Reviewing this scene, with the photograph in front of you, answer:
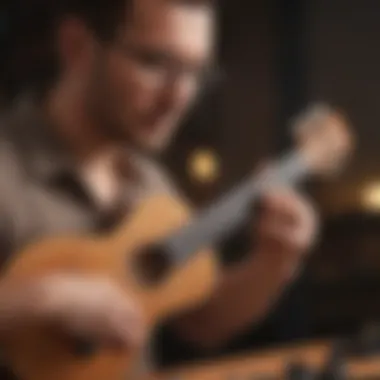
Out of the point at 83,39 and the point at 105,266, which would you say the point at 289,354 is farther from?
the point at 83,39

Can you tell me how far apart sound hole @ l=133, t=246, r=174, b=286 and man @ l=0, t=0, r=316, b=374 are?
0.11ft

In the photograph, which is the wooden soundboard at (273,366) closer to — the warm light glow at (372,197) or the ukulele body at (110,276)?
the ukulele body at (110,276)

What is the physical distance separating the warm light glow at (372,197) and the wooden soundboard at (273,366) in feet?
0.65

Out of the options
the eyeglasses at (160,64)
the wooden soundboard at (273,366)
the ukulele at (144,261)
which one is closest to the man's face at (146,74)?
the eyeglasses at (160,64)

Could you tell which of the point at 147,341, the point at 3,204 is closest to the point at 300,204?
the point at 147,341

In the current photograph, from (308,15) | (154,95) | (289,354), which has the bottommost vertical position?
(289,354)

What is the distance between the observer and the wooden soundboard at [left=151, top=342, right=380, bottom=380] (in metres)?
1.07

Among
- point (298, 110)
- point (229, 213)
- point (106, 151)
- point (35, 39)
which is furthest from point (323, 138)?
point (35, 39)

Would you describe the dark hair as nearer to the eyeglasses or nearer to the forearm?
the eyeglasses

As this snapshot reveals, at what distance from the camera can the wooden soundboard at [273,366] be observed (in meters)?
1.07

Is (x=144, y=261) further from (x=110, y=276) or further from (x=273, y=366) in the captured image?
(x=273, y=366)

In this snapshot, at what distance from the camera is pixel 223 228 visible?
3.56ft

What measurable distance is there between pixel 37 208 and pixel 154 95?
0.21 metres

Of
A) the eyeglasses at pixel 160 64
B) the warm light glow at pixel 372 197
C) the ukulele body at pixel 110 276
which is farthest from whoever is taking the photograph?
the warm light glow at pixel 372 197
